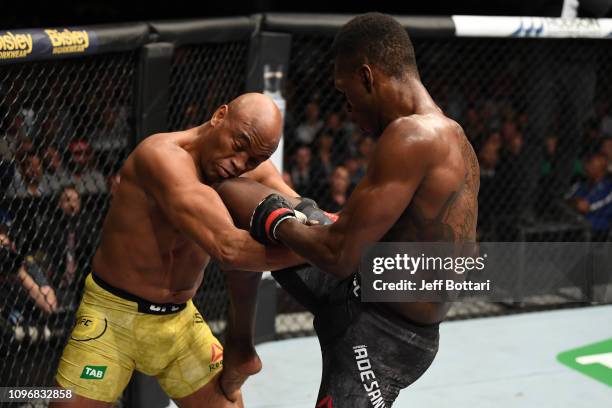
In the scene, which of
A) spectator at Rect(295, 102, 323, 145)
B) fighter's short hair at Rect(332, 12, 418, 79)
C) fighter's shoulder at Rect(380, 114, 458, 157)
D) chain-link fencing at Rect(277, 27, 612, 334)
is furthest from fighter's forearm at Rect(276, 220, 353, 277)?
spectator at Rect(295, 102, 323, 145)

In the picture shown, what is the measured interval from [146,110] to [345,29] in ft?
5.24

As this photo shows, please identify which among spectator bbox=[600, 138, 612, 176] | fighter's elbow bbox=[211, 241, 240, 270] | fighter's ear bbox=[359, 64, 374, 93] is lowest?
spectator bbox=[600, 138, 612, 176]

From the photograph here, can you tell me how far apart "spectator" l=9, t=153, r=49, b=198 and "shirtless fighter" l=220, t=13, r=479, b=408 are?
53.5 inches

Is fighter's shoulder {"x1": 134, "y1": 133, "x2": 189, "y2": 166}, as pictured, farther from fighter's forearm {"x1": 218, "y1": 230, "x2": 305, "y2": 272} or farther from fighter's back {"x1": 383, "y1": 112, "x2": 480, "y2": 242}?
fighter's back {"x1": 383, "y1": 112, "x2": 480, "y2": 242}

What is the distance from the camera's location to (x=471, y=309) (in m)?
5.76

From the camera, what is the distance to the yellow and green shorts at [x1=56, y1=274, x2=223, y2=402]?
124 inches

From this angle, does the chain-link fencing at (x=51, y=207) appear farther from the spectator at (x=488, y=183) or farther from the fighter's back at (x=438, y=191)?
the spectator at (x=488, y=183)

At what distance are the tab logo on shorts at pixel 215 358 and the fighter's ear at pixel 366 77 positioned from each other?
1189mm

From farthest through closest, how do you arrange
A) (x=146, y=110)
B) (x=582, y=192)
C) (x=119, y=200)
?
(x=582, y=192) → (x=146, y=110) → (x=119, y=200)

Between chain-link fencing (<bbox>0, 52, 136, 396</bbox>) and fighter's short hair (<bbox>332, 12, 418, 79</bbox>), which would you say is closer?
fighter's short hair (<bbox>332, 12, 418, 79</bbox>)

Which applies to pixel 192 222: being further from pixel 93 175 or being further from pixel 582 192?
pixel 582 192

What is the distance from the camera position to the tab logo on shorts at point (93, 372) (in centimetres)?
313

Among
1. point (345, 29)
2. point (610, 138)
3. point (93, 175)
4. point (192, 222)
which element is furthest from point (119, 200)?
point (610, 138)

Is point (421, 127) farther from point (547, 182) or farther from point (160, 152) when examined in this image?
point (547, 182)
